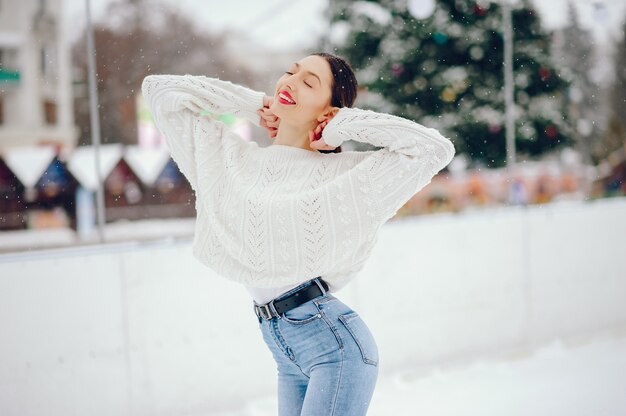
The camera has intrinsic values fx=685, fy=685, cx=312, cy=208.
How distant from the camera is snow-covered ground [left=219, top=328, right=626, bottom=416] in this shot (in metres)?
2.81

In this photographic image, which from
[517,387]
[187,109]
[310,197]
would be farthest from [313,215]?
[517,387]

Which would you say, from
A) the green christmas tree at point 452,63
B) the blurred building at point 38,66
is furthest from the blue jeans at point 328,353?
the green christmas tree at point 452,63

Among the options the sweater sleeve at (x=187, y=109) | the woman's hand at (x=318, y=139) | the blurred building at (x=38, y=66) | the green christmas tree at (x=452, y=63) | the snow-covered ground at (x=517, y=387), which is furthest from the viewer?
the green christmas tree at (x=452, y=63)

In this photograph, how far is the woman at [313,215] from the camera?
4.38 ft

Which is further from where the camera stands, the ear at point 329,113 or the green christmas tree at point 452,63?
the green christmas tree at point 452,63

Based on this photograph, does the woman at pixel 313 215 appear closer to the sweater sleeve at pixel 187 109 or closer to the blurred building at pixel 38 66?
the sweater sleeve at pixel 187 109

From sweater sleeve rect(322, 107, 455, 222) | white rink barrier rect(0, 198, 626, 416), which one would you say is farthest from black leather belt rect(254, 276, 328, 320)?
white rink barrier rect(0, 198, 626, 416)

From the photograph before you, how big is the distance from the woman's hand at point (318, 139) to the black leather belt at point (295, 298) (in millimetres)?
273

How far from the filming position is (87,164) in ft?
9.32

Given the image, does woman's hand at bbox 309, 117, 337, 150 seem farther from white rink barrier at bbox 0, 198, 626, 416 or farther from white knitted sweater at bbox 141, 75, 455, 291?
white rink barrier at bbox 0, 198, 626, 416

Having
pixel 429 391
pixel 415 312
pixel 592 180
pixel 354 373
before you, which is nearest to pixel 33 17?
pixel 415 312

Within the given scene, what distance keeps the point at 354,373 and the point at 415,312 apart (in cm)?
210

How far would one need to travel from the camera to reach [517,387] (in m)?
3.13

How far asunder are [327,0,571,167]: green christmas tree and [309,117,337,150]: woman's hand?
1935mm
